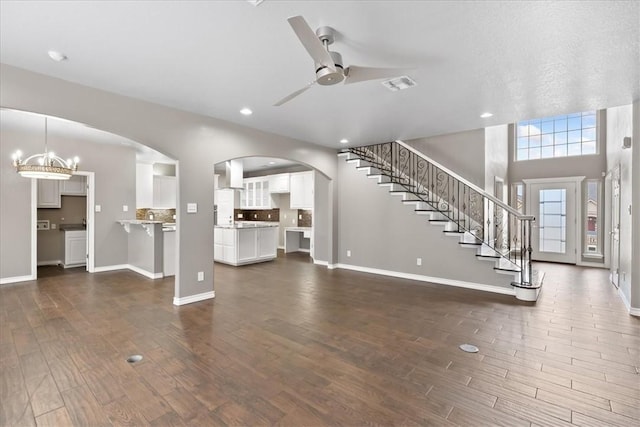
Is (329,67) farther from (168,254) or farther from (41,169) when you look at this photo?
(168,254)

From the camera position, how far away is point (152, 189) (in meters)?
7.61

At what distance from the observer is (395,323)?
142 inches

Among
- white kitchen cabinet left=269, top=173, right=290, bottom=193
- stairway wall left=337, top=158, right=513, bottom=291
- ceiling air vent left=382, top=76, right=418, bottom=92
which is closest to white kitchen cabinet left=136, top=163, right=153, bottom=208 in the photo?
white kitchen cabinet left=269, top=173, right=290, bottom=193

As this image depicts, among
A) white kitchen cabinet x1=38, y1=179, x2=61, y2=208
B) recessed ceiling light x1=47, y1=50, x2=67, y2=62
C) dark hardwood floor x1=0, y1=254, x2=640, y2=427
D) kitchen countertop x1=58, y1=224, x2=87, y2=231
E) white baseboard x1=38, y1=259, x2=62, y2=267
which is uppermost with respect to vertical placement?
recessed ceiling light x1=47, y1=50, x2=67, y2=62

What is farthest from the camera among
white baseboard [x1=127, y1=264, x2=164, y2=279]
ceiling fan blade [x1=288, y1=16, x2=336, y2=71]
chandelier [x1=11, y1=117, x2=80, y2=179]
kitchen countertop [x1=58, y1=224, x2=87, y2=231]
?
kitchen countertop [x1=58, y1=224, x2=87, y2=231]

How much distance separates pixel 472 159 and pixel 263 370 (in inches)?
232

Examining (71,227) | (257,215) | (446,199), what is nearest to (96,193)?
(71,227)

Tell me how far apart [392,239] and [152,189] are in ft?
19.8

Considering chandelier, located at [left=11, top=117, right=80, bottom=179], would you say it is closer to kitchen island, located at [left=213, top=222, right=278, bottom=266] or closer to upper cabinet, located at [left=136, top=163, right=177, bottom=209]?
upper cabinet, located at [left=136, top=163, right=177, bottom=209]

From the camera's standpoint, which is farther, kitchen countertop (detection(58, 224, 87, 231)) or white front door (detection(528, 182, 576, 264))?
white front door (detection(528, 182, 576, 264))

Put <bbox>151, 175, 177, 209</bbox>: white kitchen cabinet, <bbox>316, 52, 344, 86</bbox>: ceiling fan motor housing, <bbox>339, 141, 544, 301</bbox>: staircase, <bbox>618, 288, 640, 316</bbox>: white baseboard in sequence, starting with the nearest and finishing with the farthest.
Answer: <bbox>316, 52, 344, 86</bbox>: ceiling fan motor housing, <bbox>618, 288, 640, 316</bbox>: white baseboard, <bbox>339, 141, 544, 301</bbox>: staircase, <bbox>151, 175, 177, 209</bbox>: white kitchen cabinet

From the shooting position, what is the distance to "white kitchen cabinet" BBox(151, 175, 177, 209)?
8.04 meters

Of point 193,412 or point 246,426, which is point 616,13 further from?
point 193,412

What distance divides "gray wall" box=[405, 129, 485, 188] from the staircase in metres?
0.25
